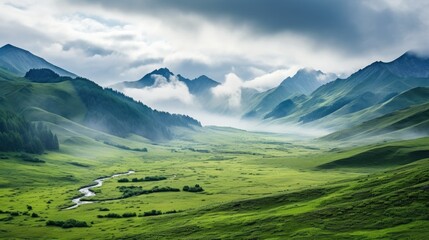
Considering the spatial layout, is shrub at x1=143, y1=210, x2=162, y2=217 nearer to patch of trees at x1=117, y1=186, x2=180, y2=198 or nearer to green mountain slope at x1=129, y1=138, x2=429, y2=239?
green mountain slope at x1=129, y1=138, x2=429, y2=239

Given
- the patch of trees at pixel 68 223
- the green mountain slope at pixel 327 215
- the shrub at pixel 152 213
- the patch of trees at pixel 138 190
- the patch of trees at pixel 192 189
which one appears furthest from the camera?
the patch of trees at pixel 192 189

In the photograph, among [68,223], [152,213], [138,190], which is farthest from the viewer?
[138,190]

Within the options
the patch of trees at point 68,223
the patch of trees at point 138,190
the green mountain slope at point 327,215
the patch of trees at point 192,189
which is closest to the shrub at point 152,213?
the green mountain slope at point 327,215

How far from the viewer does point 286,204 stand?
10325cm

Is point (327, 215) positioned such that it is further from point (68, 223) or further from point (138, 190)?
point (138, 190)

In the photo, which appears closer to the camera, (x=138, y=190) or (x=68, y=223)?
(x=68, y=223)

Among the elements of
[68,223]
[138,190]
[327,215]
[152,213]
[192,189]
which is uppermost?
[327,215]

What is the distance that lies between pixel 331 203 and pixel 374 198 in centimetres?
1042

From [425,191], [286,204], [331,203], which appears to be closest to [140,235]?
[286,204]

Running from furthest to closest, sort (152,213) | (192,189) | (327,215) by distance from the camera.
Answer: (192,189), (152,213), (327,215)

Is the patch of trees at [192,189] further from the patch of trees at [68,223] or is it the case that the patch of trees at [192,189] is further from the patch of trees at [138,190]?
the patch of trees at [68,223]

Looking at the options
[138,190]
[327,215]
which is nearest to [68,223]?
[327,215]

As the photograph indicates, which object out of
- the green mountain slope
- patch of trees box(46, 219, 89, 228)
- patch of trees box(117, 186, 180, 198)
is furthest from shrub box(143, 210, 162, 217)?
patch of trees box(117, 186, 180, 198)

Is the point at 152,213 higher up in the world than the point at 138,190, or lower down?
lower down
